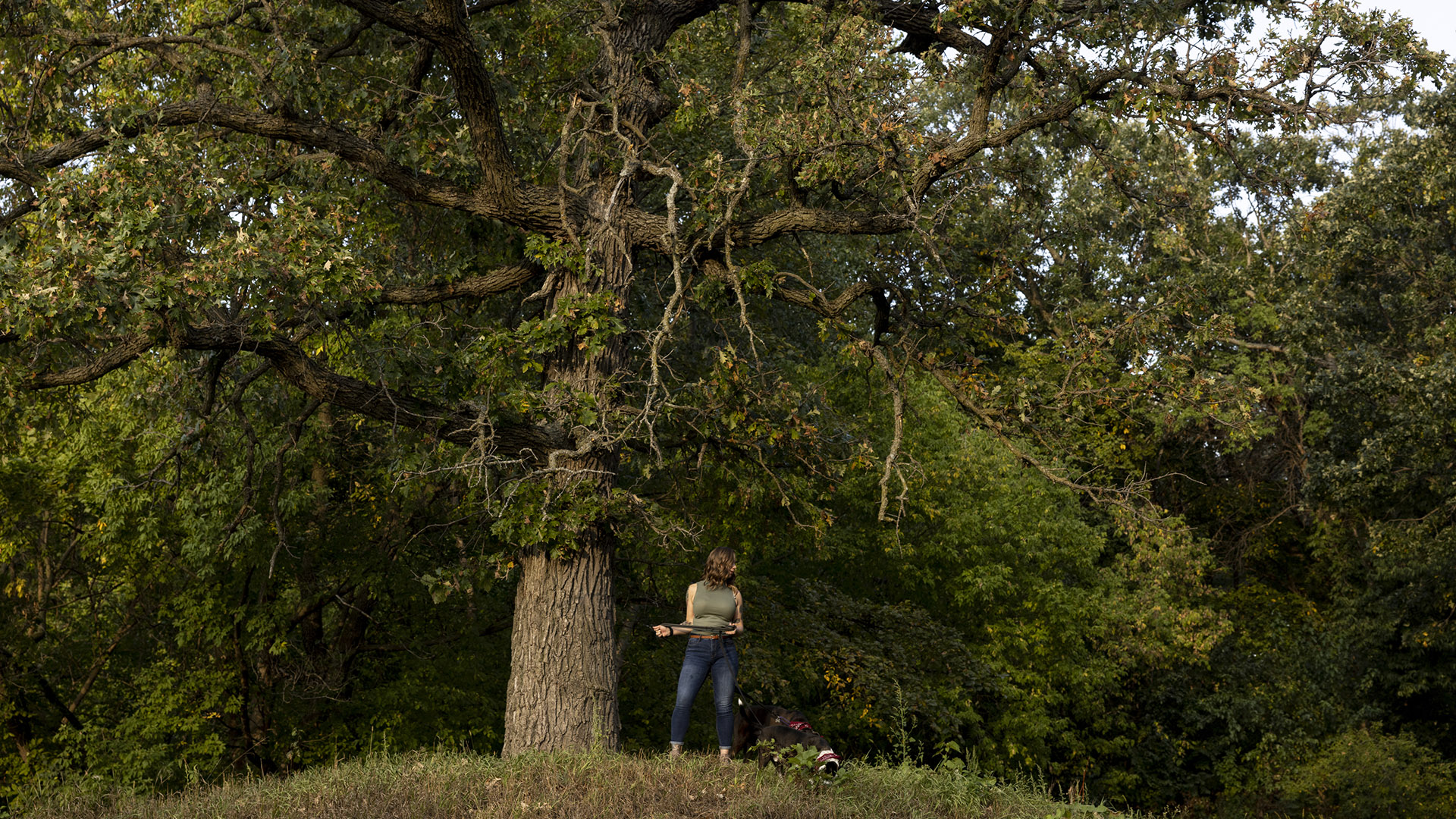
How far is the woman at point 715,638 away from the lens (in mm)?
7906

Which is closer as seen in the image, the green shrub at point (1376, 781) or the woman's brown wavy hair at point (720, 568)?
the woman's brown wavy hair at point (720, 568)

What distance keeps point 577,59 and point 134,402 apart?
291 inches

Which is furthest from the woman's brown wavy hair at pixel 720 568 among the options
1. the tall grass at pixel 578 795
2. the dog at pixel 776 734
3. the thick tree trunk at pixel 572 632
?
the thick tree trunk at pixel 572 632

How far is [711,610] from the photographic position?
7973 millimetres

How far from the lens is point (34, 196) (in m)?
9.44

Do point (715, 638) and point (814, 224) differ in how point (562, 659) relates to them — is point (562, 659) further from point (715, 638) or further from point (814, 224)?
point (814, 224)

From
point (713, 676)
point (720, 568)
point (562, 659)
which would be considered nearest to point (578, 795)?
point (713, 676)

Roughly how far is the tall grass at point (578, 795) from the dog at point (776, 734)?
4.6 inches

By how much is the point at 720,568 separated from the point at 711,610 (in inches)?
12.9

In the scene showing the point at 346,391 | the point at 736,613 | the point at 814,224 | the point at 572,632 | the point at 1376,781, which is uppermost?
the point at 814,224

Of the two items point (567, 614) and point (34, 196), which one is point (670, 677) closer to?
point (567, 614)

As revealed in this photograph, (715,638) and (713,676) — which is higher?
(715,638)

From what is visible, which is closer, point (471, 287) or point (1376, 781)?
point (471, 287)

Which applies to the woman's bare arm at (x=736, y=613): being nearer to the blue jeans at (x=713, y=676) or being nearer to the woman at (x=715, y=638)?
the woman at (x=715, y=638)
